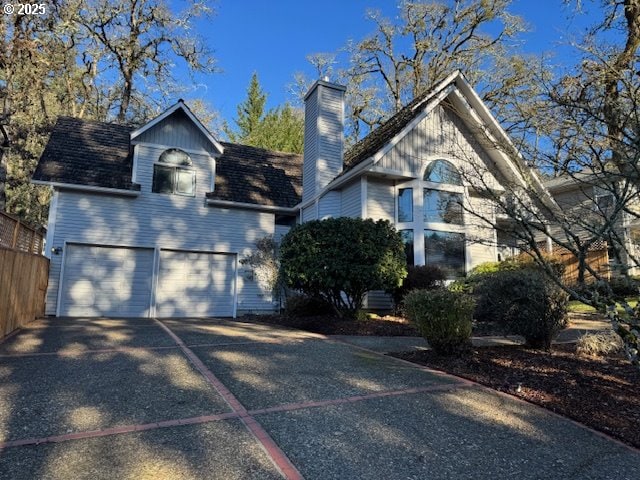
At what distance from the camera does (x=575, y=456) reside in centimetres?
322

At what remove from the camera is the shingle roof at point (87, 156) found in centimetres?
1218

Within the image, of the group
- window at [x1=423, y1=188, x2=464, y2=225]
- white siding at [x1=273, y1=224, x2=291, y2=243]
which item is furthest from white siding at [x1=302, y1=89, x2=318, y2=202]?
window at [x1=423, y1=188, x2=464, y2=225]

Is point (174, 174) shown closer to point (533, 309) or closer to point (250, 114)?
point (533, 309)

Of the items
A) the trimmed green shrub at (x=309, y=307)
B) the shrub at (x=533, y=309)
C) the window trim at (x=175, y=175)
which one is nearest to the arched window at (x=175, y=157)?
the window trim at (x=175, y=175)

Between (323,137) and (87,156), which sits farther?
(323,137)

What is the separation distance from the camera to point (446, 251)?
42.5 feet

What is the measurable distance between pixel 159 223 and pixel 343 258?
6.78 metres

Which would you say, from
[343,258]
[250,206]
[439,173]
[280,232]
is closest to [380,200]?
[439,173]

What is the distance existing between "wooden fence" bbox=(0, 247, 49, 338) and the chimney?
8032mm

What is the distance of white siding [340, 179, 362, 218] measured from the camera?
12586 millimetres

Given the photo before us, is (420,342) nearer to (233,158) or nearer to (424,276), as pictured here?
(424,276)

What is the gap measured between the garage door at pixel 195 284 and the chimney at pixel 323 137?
3839 mm

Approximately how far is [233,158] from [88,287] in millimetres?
7023

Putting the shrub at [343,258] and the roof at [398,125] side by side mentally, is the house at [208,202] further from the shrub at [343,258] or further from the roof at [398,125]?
the shrub at [343,258]
